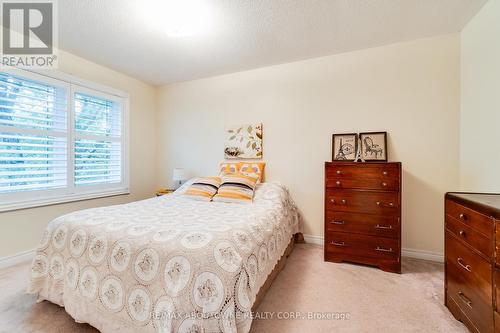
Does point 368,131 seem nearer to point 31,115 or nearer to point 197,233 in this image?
point 197,233

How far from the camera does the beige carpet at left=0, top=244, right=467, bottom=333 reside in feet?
4.63

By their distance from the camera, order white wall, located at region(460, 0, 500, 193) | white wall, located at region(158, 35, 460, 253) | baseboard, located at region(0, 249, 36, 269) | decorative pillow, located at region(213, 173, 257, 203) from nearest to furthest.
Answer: white wall, located at region(460, 0, 500, 193)
baseboard, located at region(0, 249, 36, 269)
white wall, located at region(158, 35, 460, 253)
decorative pillow, located at region(213, 173, 257, 203)

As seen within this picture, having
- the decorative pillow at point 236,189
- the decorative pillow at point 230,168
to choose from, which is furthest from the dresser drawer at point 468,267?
the decorative pillow at point 230,168

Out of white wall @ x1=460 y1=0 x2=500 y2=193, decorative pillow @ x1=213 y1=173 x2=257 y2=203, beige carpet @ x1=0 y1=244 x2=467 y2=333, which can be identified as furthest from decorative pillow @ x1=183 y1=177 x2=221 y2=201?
white wall @ x1=460 y1=0 x2=500 y2=193

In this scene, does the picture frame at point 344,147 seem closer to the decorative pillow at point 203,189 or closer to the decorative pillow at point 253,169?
the decorative pillow at point 253,169

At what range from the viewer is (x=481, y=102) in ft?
6.31

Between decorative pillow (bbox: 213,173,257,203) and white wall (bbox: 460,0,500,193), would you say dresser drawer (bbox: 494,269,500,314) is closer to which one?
white wall (bbox: 460,0,500,193)

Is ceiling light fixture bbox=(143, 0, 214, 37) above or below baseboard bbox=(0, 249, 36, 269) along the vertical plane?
above

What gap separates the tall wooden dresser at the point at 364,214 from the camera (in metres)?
2.09

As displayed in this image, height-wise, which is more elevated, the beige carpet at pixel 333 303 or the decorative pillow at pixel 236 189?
the decorative pillow at pixel 236 189

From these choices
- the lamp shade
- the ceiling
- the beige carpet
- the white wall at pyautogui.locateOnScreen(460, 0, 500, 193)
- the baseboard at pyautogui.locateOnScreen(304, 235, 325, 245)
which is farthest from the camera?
the lamp shade

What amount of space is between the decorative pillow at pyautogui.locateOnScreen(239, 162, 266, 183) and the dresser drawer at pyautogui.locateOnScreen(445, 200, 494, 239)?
1.92 metres

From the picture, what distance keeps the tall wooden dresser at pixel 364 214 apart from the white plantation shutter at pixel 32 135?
3.21 meters

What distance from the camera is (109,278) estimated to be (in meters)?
1.29
